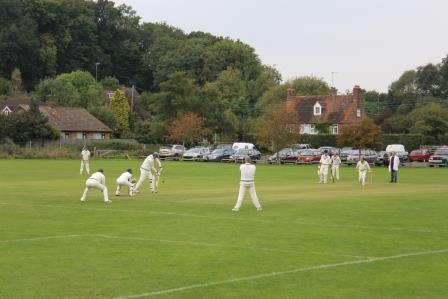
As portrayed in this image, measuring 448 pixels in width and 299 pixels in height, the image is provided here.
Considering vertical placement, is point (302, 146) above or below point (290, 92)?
below

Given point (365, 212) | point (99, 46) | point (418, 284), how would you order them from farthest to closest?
1. point (99, 46)
2. point (365, 212)
3. point (418, 284)

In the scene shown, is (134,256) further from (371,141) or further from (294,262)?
(371,141)

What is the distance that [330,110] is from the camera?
354 ft

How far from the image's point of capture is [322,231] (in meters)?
20.3

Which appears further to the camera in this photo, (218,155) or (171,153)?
(171,153)

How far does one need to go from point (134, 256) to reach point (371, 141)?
6602cm

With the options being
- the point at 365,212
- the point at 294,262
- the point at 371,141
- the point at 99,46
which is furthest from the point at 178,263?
the point at 99,46

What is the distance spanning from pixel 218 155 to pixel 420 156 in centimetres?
2056

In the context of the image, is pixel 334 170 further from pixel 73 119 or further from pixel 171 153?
pixel 73 119

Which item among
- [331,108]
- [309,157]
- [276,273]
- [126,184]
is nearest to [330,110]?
[331,108]

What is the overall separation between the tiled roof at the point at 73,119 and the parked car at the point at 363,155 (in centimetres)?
4027

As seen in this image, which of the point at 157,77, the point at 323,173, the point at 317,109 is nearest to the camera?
the point at 323,173

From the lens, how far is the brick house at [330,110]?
106 m

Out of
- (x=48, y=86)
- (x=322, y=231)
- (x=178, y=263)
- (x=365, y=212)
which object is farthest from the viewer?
(x=48, y=86)
